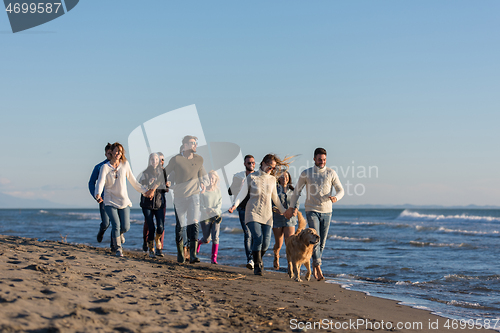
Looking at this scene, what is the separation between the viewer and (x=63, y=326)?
9.43 ft

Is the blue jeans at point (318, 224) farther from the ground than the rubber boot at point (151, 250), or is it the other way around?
the blue jeans at point (318, 224)

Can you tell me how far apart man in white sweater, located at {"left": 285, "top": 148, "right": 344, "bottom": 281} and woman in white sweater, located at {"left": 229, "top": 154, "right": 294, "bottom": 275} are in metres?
0.50

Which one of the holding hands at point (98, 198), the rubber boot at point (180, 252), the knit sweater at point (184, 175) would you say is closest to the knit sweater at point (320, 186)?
the knit sweater at point (184, 175)

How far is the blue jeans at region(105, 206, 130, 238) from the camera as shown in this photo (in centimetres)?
684

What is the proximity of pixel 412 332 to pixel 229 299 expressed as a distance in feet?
6.34

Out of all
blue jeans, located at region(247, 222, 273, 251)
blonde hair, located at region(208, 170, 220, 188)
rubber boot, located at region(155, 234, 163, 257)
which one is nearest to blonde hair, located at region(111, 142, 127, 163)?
blonde hair, located at region(208, 170, 220, 188)

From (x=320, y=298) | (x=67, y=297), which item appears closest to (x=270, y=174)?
(x=320, y=298)

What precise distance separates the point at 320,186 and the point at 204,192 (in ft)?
8.53

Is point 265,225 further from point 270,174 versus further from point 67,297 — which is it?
point 67,297

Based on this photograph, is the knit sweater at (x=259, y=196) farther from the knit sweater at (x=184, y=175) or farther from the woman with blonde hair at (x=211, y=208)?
the woman with blonde hair at (x=211, y=208)

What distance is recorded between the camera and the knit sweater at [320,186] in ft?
21.7

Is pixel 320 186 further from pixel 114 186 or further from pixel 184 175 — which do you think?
pixel 114 186

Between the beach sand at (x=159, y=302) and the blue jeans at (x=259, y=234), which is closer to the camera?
the beach sand at (x=159, y=302)

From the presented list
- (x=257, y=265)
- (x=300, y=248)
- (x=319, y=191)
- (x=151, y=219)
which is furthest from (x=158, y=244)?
(x=319, y=191)
